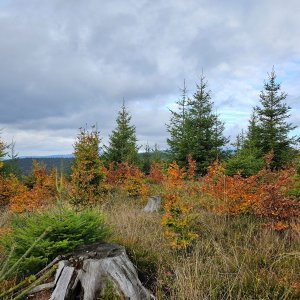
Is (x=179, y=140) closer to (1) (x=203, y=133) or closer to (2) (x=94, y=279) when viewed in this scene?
(1) (x=203, y=133)

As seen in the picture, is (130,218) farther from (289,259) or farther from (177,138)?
(177,138)

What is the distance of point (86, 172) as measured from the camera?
10.3 meters

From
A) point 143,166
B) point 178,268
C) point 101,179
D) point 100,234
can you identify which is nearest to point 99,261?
point 100,234

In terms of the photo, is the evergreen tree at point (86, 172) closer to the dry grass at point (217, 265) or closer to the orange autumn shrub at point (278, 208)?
the dry grass at point (217, 265)

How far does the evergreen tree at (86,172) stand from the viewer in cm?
1009

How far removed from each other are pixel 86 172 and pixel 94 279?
6786mm

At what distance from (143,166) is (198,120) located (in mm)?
6382

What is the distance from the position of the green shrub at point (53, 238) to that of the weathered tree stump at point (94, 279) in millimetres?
296

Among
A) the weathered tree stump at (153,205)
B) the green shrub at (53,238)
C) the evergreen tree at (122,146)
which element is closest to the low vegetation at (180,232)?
the green shrub at (53,238)

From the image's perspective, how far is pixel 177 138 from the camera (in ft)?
65.3

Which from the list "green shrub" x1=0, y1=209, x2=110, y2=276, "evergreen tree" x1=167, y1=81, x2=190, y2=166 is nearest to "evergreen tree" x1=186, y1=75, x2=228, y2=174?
"evergreen tree" x1=167, y1=81, x2=190, y2=166

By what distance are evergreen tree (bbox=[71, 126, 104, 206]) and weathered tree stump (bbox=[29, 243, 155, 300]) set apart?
6.02m

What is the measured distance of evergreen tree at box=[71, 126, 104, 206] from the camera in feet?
33.1

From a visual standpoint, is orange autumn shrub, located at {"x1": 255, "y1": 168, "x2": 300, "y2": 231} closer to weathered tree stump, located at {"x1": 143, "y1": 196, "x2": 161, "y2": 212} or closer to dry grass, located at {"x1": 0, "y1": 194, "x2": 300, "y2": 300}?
dry grass, located at {"x1": 0, "y1": 194, "x2": 300, "y2": 300}
